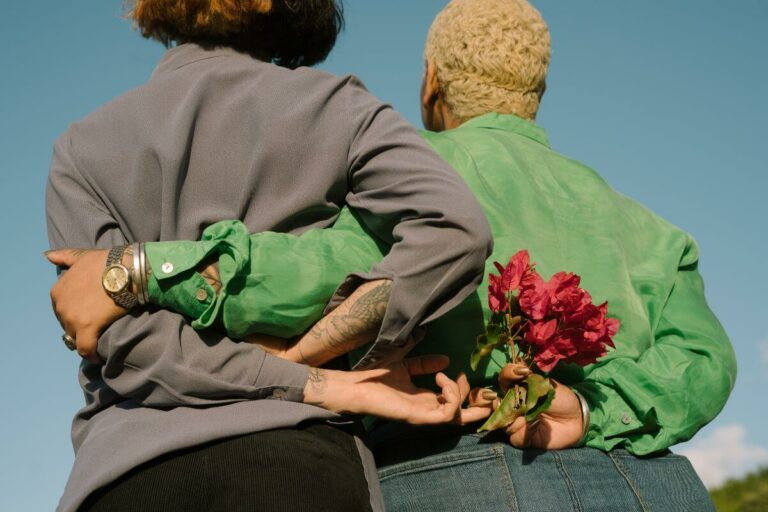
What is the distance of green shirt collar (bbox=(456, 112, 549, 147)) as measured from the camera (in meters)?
3.95

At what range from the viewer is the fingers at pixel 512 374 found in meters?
3.25

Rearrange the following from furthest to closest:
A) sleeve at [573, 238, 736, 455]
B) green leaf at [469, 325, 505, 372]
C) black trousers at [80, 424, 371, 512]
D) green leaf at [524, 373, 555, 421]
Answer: sleeve at [573, 238, 736, 455], green leaf at [469, 325, 505, 372], green leaf at [524, 373, 555, 421], black trousers at [80, 424, 371, 512]

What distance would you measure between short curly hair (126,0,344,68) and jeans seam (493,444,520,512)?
144 centimetres

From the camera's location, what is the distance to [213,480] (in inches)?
109

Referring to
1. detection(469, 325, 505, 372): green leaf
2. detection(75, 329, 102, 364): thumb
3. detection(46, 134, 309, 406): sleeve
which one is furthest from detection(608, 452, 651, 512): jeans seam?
detection(75, 329, 102, 364): thumb

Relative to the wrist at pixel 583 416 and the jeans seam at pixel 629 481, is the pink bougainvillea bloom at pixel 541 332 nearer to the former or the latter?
the wrist at pixel 583 416

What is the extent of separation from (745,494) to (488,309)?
10.5ft

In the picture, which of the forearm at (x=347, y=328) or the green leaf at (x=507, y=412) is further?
the green leaf at (x=507, y=412)

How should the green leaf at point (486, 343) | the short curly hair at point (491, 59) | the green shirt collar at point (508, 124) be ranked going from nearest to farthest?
the green leaf at point (486, 343) → the green shirt collar at point (508, 124) → the short curly hair at point (491, 59)

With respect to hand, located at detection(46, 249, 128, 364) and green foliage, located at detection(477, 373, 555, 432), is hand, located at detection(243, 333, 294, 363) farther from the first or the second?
green foliage, located at detection(477, 373, 555, 432)

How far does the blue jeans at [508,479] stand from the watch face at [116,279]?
106 cm

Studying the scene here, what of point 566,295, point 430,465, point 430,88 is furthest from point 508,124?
point 430,465

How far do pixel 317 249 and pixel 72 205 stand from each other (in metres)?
0.75

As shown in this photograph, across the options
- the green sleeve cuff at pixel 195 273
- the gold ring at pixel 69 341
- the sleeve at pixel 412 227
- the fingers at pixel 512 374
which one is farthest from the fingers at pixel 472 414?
the gold ring at pixel 69 341
